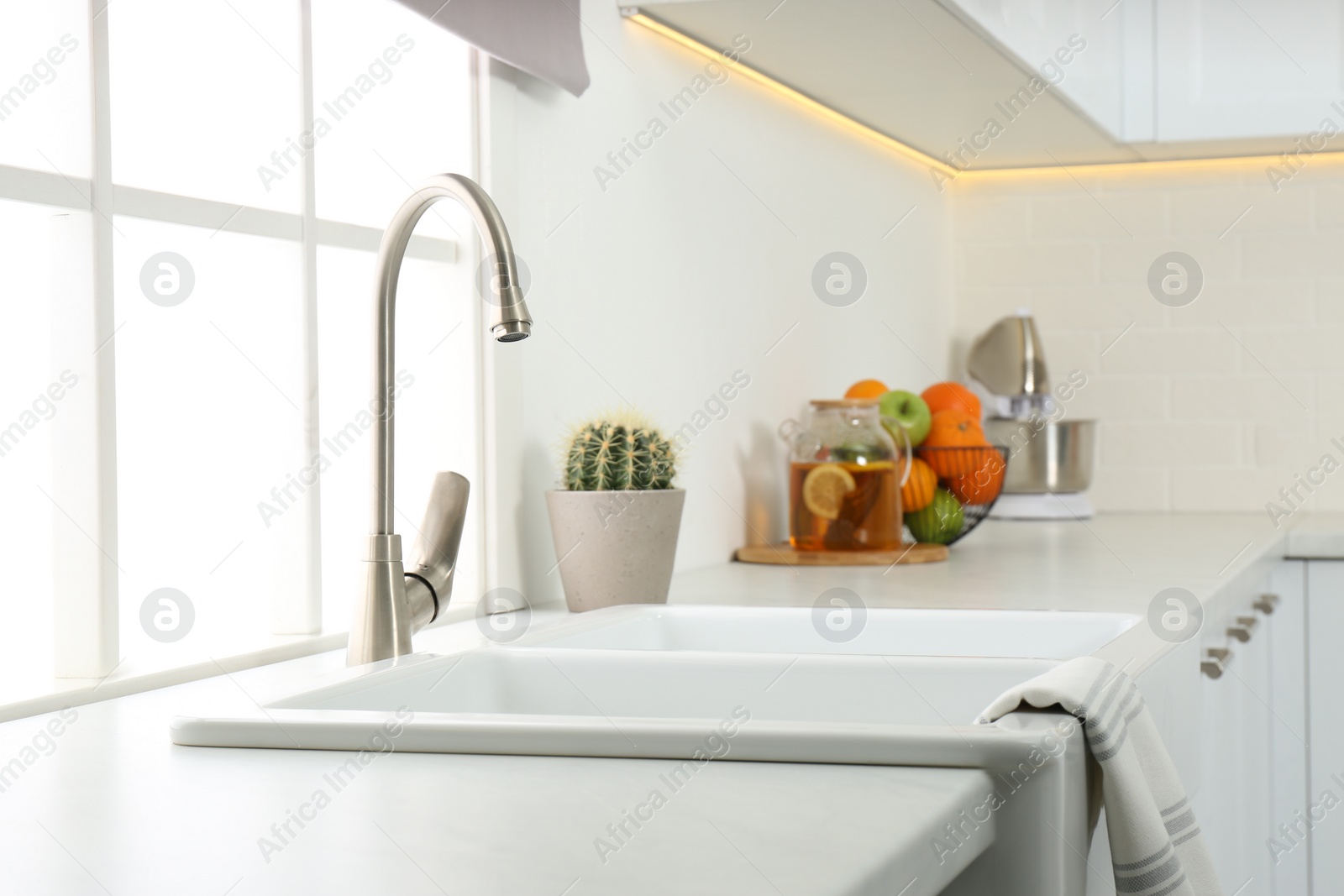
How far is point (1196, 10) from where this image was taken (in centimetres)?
218

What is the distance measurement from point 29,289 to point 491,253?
29 centimetres

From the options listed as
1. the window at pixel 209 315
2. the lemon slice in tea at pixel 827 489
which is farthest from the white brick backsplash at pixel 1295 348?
the window at pixel 209 315

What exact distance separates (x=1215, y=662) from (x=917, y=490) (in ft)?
2.02

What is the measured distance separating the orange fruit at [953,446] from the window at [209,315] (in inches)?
31.3

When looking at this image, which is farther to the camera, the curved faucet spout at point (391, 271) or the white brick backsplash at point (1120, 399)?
the white brick backsplash at point (1120, 399)

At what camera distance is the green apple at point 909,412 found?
6.03 feet

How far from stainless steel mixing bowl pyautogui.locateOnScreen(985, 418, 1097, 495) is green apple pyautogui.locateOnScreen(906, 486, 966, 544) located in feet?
1.70

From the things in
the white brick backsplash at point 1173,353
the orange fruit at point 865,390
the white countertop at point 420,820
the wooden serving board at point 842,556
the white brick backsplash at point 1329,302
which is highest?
the white brick backsplash at point 1329,302

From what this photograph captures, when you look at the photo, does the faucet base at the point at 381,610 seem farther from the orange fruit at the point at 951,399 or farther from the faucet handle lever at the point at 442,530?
the orange fruit at the point at 951,399

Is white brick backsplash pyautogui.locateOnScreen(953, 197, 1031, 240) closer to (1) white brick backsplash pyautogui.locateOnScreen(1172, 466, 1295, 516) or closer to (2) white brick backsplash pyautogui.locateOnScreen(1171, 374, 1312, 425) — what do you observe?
(2) white brick backsplash pyautogui.locateOnScreen(1171, 374, 1312, 425)

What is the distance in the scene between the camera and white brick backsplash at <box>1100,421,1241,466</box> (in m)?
2.40

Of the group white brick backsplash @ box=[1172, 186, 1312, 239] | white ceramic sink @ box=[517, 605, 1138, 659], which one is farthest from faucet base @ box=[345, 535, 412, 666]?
white brick backsplash @ box=[1172, 186, 1312, 239]

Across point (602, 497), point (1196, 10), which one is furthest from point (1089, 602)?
point (1196, 10)

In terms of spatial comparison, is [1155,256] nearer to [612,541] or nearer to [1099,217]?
[1099,217]
